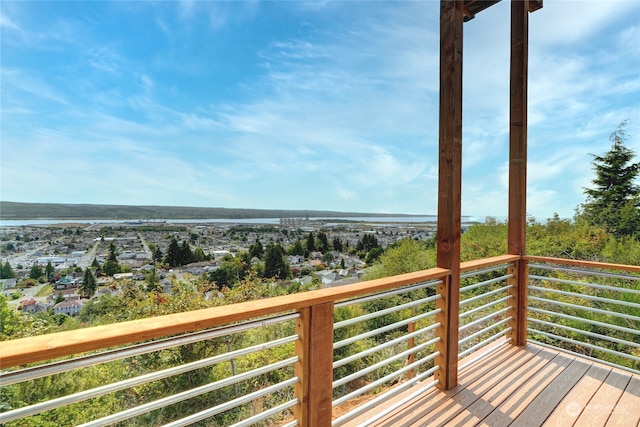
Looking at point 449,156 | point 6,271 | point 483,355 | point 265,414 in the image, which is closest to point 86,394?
point 265,414

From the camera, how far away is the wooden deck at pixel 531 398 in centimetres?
189

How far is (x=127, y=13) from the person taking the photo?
3031 mm

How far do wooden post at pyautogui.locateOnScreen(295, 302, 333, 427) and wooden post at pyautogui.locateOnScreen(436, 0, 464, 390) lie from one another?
1.04 metres

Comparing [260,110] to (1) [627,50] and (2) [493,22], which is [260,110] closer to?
(2) [493,22]

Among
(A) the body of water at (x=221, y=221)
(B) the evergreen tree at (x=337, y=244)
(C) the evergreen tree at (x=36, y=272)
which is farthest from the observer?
(B) the evergreen tree at (x=337, y=244)

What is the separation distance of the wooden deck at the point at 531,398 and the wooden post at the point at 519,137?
456 mm

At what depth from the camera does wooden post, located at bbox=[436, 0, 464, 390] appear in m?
2.05

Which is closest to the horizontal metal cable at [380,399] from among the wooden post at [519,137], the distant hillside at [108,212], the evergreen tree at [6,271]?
the wooden post at [519,137]

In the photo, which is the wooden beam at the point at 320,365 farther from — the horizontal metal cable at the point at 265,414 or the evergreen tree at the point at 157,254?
the evergreen tree at the point at 157,254

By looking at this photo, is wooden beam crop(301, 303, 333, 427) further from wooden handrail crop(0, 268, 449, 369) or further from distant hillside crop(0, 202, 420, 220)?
distant hillside crop(0, 202, 420, 220)

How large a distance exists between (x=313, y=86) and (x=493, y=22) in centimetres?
369

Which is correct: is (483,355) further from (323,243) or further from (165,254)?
(165,254)

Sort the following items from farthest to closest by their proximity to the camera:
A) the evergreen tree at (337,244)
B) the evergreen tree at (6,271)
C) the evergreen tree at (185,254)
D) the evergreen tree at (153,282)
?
1. the evergreen tree at (337,244)
2. the evergreen tree at (153,282)
3. the evergreen tree at (185,254)
4. the evergreen tree at (6,271)

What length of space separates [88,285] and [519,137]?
213 inches
